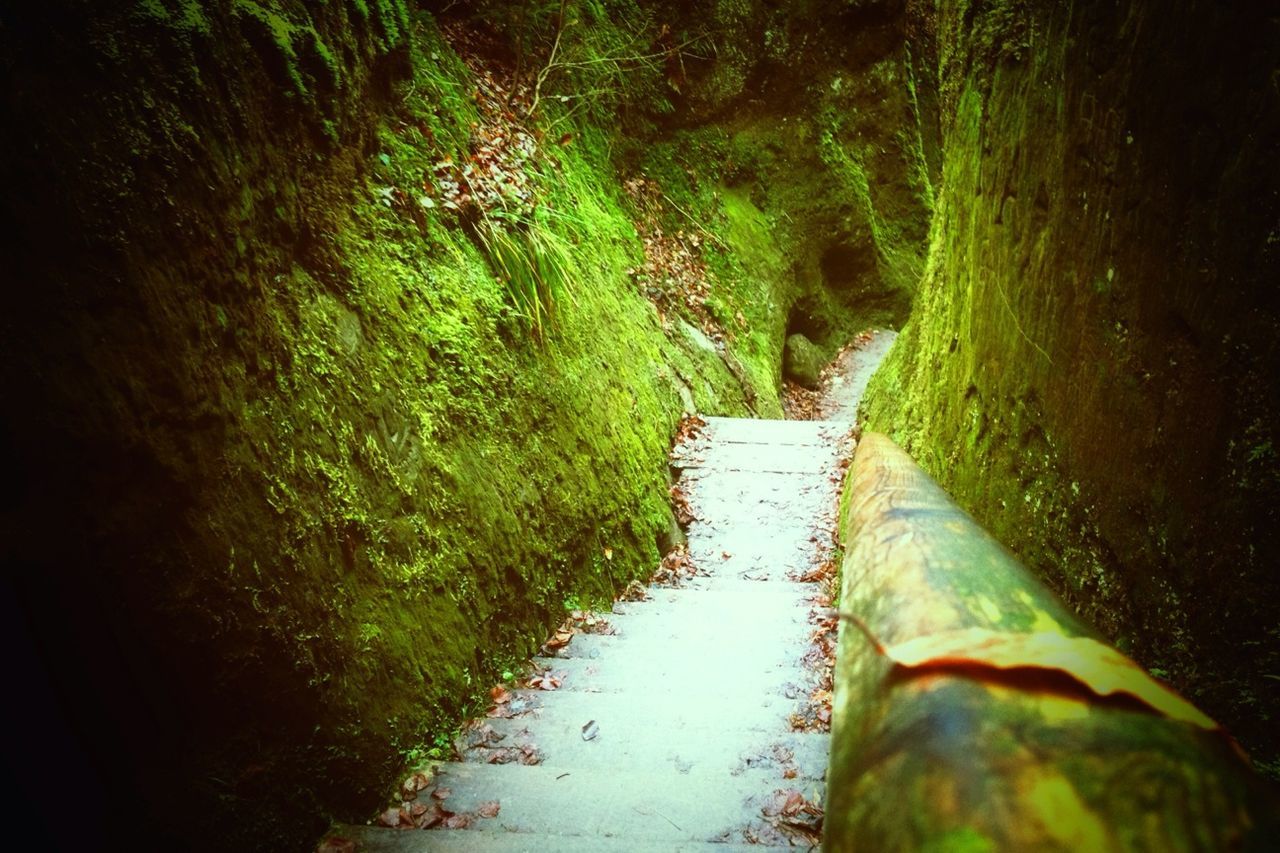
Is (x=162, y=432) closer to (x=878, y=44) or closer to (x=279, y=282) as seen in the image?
(x=279, y=282)

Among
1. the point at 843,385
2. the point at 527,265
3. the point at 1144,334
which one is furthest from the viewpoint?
the point at 843,385

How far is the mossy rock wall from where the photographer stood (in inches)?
60.2

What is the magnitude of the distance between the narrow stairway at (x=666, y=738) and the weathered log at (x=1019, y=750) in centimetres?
153

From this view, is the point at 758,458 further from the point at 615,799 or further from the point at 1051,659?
the point at 1051,659

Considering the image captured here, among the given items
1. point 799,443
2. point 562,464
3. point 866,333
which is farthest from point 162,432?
point 866,333

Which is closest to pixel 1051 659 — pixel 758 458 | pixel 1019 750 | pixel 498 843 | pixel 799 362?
pixel 1019 750

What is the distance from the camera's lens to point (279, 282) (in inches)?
94.0

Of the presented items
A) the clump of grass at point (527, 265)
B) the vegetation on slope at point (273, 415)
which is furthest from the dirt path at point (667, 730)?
the clump of grass at point (527, 265)

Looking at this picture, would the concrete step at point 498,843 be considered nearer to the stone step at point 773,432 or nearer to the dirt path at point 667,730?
the dirt path at point 667,730

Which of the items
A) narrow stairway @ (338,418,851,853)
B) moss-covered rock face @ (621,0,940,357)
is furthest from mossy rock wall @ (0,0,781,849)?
moss-covered rock face @ (621,0,940,357)

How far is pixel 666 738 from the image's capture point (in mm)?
2705

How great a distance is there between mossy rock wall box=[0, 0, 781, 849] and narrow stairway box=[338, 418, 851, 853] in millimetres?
285

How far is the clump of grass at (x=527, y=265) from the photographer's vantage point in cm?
400

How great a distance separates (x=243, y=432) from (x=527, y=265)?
99.4 inches
